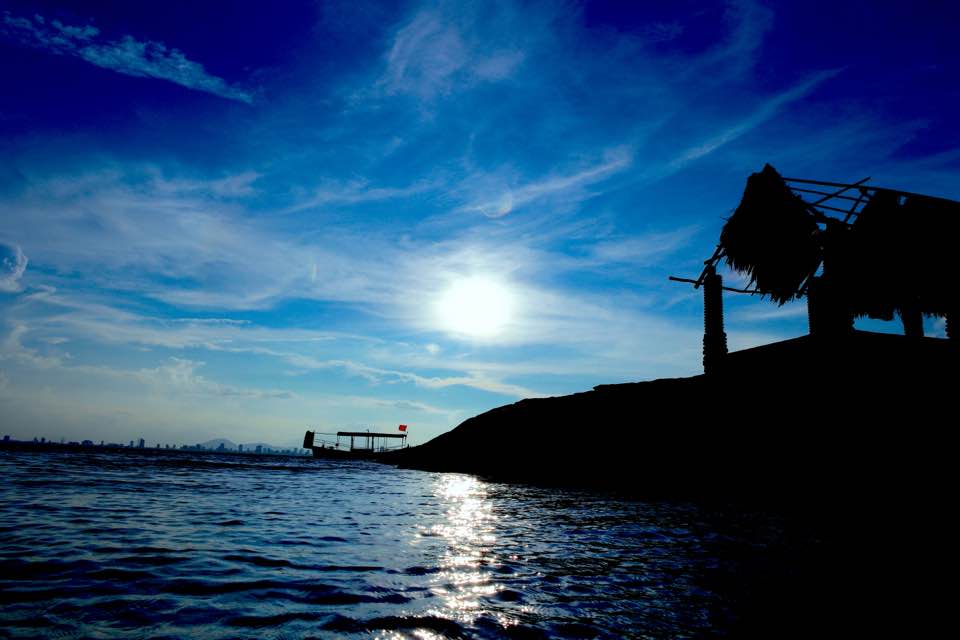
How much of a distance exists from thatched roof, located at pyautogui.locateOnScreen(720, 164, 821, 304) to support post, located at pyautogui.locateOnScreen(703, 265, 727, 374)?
822 millimetres

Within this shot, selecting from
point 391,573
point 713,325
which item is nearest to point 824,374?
point 713,325

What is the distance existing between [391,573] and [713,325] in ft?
45.5

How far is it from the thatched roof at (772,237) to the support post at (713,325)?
82 centimetres

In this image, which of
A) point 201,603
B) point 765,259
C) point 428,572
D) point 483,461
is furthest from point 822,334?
point 483,461

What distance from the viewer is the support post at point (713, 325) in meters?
15.5

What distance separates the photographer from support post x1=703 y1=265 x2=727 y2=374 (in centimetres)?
1551

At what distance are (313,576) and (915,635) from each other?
478cm

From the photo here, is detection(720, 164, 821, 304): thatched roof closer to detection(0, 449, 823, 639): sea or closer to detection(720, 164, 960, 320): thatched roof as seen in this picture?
detection(720, 164, 960, 320): thatched roof

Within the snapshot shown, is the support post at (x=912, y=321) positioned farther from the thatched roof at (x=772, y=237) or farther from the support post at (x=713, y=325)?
the support post at (x=713, y=325)

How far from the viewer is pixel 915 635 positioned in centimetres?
316

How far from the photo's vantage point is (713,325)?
15680 mm

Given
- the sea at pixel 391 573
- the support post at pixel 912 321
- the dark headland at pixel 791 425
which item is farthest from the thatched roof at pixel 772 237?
the sea at pixel 391 573

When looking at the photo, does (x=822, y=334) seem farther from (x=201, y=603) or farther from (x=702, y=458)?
(x=201, y=603)

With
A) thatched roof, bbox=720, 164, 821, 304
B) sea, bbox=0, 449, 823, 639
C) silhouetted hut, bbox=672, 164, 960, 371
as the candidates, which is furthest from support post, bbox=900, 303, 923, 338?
sea, bbox=0, 449, 823, 639
